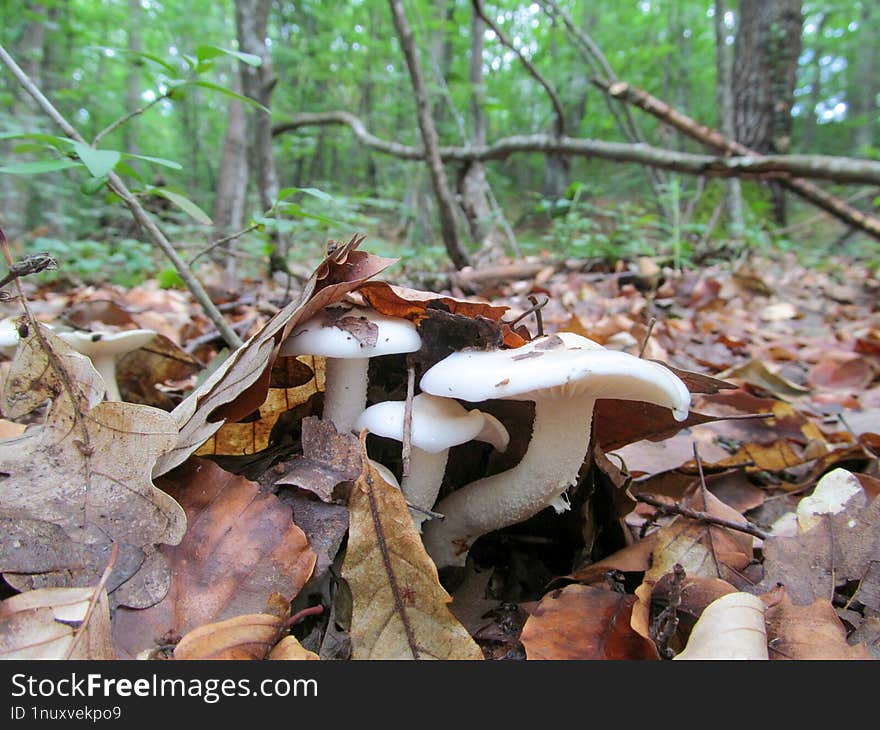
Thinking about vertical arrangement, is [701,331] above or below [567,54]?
below

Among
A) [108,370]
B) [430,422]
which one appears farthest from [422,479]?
[108,370]

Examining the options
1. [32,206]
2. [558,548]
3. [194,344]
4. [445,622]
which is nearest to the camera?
[445,622]

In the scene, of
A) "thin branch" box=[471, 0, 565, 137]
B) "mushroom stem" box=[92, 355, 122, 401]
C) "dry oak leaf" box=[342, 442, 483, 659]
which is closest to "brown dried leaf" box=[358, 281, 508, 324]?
"dry oak leaf" box=[342, 442, 483, 659]

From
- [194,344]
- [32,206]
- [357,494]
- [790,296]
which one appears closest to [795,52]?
[790,296]

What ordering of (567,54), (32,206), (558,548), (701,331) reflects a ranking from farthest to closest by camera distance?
1. (567,54)
2. (32,206)
3. (701,331)
4. (558,548)

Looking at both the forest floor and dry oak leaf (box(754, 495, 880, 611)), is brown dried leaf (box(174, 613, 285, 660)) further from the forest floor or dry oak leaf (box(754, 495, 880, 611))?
dry oak leaf (box(754, 495, 880, 611))

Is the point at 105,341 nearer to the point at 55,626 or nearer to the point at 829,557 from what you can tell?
the point at 55,626

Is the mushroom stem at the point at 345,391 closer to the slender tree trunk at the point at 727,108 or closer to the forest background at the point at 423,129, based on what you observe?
the forest background at the point at 423,129

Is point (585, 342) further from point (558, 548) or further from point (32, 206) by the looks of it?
point (32, 206)
